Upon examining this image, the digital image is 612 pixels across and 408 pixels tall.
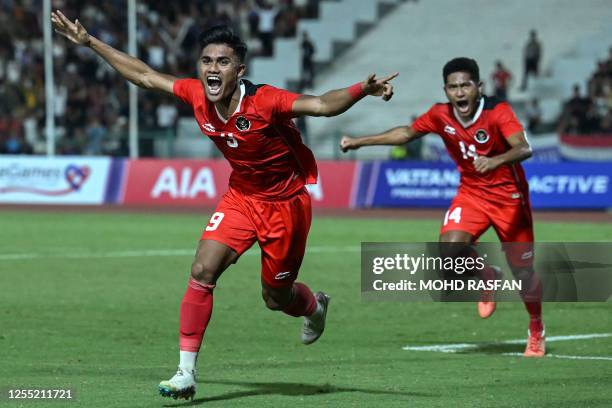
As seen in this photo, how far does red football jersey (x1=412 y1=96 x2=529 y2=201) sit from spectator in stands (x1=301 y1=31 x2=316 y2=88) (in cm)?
2806

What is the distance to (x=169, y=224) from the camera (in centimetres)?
2633

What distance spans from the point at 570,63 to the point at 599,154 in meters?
6.84

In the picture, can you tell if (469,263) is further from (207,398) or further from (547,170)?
(547,170)

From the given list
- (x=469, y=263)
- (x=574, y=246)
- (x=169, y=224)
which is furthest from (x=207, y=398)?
(x=169, y=224)

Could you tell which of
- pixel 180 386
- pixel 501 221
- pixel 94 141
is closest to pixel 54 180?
pixel 94 141

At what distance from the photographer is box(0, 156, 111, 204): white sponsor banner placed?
1246 inches

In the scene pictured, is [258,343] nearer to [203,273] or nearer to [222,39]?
[203,273]

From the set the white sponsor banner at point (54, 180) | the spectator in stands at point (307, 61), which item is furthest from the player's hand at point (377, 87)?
the spectator in stands at point (307, 61)

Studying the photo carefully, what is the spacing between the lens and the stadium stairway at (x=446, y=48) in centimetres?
3728

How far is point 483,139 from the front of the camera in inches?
447

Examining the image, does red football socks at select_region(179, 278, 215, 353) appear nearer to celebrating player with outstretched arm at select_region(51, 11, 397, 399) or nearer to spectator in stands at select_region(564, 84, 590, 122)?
celebrating player with outstretched arm at select_region(51, 11, 397, 399)

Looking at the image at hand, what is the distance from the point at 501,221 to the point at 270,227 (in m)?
3.03
